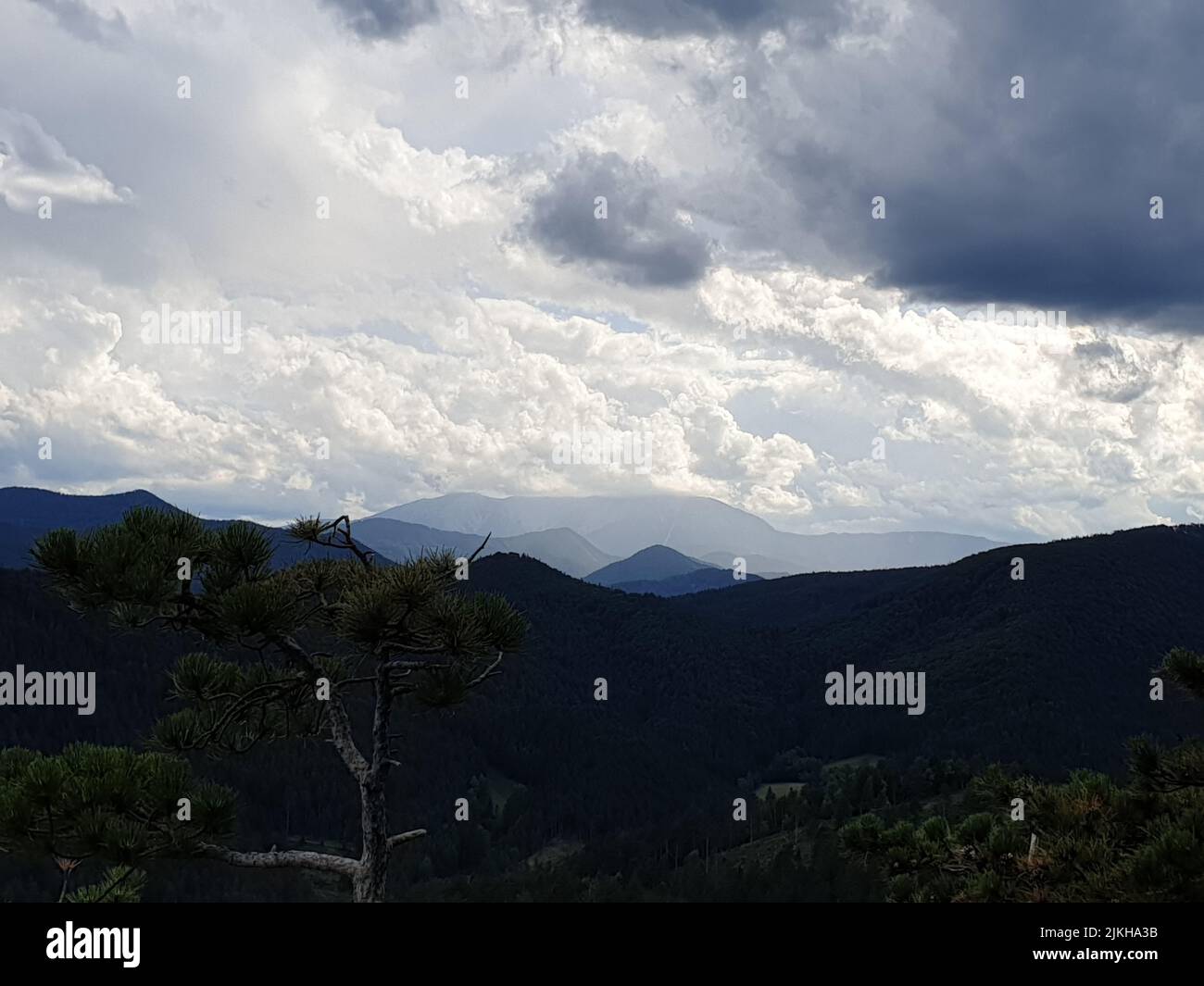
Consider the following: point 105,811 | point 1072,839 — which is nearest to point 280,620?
point 105,811

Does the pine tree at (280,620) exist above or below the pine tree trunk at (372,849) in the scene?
above

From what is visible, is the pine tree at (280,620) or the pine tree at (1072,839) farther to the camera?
the pine tree at (1072,839)

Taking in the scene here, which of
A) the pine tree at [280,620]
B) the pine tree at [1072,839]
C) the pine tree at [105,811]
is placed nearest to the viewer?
the pine tree at [105,811]

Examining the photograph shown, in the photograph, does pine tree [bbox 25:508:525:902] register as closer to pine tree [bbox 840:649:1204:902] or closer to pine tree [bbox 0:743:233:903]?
pine tree [bbox 0:743:233:903]

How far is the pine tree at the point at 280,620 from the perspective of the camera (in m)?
7.74

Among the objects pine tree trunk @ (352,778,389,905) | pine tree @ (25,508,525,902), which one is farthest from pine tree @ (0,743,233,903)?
pine tree trunk @ (352,778,389,905)

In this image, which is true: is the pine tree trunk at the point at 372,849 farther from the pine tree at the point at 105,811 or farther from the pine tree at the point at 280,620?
the pine tree at the point at 105,811

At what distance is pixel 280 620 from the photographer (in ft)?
25.7

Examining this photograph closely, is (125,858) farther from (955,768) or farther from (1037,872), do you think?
(955,768)

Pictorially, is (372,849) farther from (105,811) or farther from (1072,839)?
(1072,839)

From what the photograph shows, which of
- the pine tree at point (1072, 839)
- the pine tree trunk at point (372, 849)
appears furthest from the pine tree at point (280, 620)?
the pine tree at point (1072, 839)

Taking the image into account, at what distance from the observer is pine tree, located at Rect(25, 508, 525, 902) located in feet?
25.4

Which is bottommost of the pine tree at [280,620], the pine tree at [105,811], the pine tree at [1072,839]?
the pine tree at [1072,839]

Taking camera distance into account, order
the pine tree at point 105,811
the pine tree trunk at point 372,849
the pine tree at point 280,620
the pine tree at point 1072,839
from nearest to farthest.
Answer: the pine tree at point 105,811, the pine tree at point 280,620, the pine tree trunk at point 372,849, the pine tree at point 1072,839
